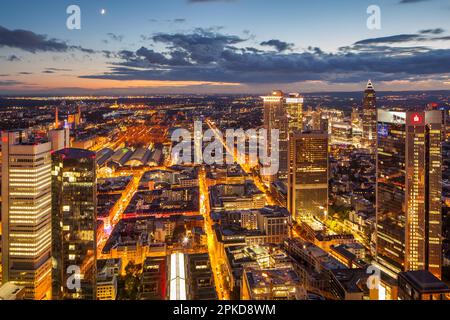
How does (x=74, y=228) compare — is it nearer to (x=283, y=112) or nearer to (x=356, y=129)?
(x=283, y=112)

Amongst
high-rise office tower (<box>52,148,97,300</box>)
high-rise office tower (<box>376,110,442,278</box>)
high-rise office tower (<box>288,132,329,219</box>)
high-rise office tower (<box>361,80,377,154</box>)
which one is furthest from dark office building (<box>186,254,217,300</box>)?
high-rise office tower (<box>361,80,377,154</box>)

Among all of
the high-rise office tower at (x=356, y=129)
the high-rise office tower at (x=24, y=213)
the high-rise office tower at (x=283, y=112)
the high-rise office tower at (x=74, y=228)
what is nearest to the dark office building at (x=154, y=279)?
the high-rise office tower at (x=74, y=228)

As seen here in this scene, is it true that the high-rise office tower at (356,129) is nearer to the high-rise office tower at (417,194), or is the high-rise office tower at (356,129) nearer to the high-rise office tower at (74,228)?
the high-rise office tower at (417,194)

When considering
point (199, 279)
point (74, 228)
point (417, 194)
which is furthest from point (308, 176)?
point (74, 228)

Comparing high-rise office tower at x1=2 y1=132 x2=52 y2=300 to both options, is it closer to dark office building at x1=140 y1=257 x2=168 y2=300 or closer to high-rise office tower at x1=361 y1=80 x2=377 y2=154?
dark office building at x1=140 y1=257 x2=168 y2=300
